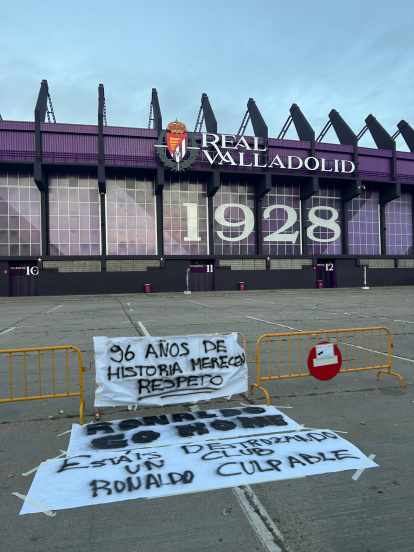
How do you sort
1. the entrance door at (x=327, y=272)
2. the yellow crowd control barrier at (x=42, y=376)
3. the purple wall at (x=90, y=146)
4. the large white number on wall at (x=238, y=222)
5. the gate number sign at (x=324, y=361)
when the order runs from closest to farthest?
the yellow crowd control barrier at (x=42, y=376)
the gate number sign at (x=324, y=361)
the purple wall at (x=90, y=146)
the large white number on wall at (x=238, y=222)
the entrance door at (x=327, y=272)

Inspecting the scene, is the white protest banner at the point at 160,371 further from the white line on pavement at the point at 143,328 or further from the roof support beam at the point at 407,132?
the roof support beam at the point at 407,132

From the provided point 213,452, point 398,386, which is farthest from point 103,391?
point 398,386

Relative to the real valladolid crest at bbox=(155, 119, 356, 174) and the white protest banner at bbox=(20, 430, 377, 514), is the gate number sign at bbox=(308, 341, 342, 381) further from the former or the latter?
the real valladolid crest at bbox=(155, 119, 356, 174)

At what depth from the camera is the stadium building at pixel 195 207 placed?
112 ft

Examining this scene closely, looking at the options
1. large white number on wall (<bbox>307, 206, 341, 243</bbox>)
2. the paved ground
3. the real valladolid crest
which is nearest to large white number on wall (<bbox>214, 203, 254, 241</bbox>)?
the real valladolid crest

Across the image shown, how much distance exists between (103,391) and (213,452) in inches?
74.3

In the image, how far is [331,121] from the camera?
1718 inches

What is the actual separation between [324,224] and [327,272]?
531cm

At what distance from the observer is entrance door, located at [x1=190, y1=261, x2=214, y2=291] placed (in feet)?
125

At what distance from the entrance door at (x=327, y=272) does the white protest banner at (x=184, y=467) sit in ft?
127

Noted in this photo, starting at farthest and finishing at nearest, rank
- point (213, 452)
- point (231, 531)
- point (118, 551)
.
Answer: point (213, 452), point (231, 531), point (118, 551)

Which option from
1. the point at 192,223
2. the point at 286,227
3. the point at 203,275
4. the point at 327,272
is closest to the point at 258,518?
the point at 203,275

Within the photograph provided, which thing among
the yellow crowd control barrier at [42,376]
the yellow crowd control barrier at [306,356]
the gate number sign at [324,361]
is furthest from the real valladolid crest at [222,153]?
the gate number sign at [324,361]

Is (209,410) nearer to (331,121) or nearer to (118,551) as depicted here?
(118,551)
